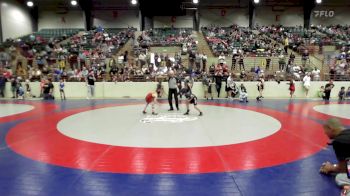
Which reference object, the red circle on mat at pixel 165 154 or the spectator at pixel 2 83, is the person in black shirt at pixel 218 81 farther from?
the spectator at pixel 2 83

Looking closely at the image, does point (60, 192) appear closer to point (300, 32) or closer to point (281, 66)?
point (281, 66)

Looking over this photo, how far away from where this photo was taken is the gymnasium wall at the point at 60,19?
110 ft

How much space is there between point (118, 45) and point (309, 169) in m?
20.8

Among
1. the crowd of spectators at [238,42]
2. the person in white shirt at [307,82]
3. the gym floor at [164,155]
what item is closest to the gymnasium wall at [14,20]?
the crowd of spectators at [238,42]

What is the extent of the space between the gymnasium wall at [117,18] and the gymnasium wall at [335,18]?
19.6 meters

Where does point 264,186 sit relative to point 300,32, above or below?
below

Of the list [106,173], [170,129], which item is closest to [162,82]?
[170,129]

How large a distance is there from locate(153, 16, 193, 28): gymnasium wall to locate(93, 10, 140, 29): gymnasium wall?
224 centimetres

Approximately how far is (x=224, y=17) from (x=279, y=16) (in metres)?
6.06

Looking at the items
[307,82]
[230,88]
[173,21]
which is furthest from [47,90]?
[173,21]

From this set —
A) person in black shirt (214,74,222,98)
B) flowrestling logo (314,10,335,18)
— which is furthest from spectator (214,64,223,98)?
flowrestling logo (314,10,335,18)

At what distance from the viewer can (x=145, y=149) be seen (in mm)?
6172

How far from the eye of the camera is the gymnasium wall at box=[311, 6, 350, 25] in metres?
32.9

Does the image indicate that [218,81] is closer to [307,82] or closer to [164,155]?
[307,82]
